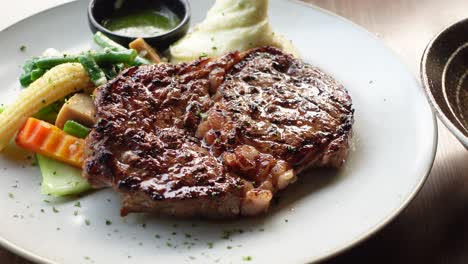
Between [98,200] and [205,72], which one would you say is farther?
[205,72]

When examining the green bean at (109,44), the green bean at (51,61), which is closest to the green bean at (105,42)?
the green bean at (109,44)

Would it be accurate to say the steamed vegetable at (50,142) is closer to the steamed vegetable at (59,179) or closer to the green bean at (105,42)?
the steamed vegetable at (59,179)

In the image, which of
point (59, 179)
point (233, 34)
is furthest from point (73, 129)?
point (233, 34)

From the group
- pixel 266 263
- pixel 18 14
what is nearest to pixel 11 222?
pixel 266 263

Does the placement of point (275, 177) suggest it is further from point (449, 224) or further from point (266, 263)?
point (449, 224)

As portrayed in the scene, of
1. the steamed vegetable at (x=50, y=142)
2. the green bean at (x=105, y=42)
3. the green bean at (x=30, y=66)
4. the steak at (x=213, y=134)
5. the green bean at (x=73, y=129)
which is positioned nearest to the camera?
the steak at (x=213, y=134)

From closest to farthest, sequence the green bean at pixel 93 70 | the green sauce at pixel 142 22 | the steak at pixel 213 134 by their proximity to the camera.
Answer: the steak at pixel 213 134
the green bean at pixel 93 70
the green sauce at pixel 142 22

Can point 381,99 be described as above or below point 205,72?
below
